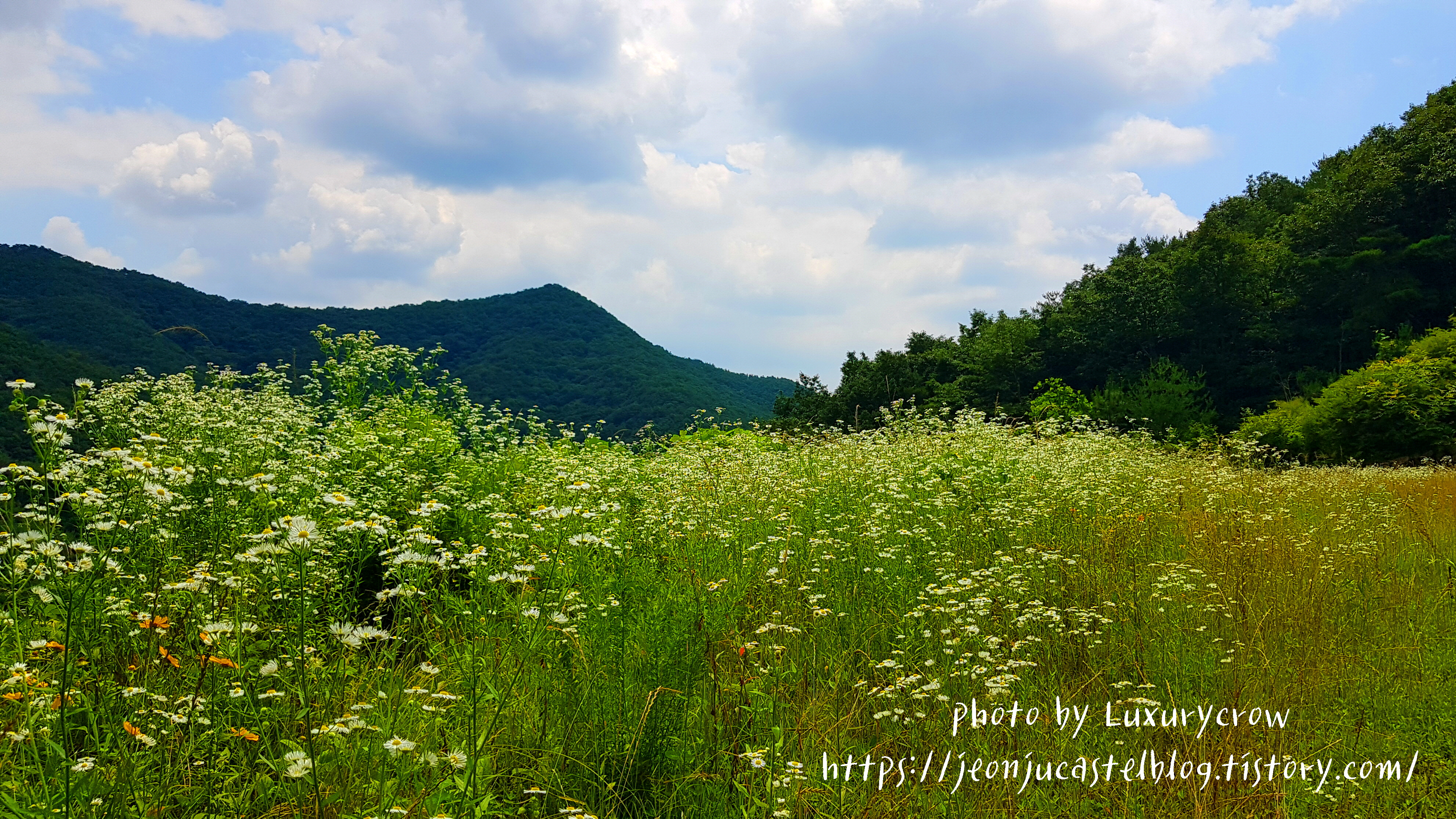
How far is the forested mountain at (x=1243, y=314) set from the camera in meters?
35.8

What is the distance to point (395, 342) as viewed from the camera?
1738 inches

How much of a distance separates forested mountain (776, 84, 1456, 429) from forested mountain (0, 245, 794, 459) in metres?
9.50

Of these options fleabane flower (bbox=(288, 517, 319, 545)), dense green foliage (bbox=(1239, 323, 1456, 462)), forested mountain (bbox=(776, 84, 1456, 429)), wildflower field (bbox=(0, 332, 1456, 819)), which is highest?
forested mountain (bbox=(776, 84, 1456, 429))

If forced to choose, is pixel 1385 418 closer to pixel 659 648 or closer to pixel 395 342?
pixel 659 648

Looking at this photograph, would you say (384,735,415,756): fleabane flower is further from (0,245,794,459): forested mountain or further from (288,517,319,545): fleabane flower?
(0,245,794,459): forested mountain

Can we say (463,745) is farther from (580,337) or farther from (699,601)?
(580,337)

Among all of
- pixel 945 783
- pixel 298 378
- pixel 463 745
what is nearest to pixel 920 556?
pixel 945 783

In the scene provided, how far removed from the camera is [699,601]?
369 centimetres

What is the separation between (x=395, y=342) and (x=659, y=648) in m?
45.1

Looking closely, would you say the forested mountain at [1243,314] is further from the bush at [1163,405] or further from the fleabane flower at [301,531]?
the fleabane flower at [301,531]

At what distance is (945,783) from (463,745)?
6.47ft

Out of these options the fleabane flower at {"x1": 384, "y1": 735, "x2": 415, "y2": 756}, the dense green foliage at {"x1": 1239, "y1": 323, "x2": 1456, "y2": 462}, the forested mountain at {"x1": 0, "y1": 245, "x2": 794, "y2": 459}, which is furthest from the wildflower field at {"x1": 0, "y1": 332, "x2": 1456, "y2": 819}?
the dense green foliage at {"x1": 1239, "y1": 323, "x2": 1456, "y2": 462}

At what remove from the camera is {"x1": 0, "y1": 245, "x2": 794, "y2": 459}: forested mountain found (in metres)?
17.3

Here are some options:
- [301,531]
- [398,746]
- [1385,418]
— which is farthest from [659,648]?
[1385,418]
